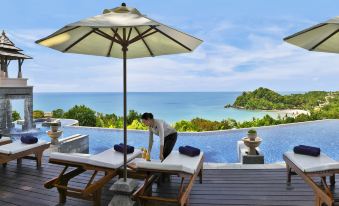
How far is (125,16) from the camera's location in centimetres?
308

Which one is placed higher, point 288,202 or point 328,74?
point 328,74

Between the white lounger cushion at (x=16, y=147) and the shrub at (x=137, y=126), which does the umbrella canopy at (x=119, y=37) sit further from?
the shrub at (x=137, y=126)

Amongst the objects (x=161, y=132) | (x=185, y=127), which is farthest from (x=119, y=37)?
(x=185, y=127)

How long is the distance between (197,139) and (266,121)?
4.62 m

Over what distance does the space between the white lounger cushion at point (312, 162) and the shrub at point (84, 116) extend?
1281 cm

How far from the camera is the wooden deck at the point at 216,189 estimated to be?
3.91 meters

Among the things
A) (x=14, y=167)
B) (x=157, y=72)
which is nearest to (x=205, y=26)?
(x=157, y=72)

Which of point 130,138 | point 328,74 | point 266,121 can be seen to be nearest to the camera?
point 130,138

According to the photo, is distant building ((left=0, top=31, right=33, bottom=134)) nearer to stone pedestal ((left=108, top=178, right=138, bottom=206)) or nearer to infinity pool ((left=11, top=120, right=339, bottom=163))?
infinity pool ((left=11, top=120, right=339, bottom=163))

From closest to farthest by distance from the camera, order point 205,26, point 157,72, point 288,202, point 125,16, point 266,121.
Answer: point 125,16
point 288,202
point 266,121
point 205,26
point 157,72

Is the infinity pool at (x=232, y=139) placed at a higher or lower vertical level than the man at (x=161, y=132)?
lower

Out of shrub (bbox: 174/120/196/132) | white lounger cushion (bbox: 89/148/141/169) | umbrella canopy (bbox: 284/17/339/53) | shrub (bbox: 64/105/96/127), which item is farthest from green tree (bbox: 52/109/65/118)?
umbrella canopy (bbox: 284/17/339/53)

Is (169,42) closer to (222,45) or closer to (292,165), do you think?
(292,165)

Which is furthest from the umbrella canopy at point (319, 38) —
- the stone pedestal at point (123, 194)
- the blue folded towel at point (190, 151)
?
the stone pedestal at point (123, 194)
